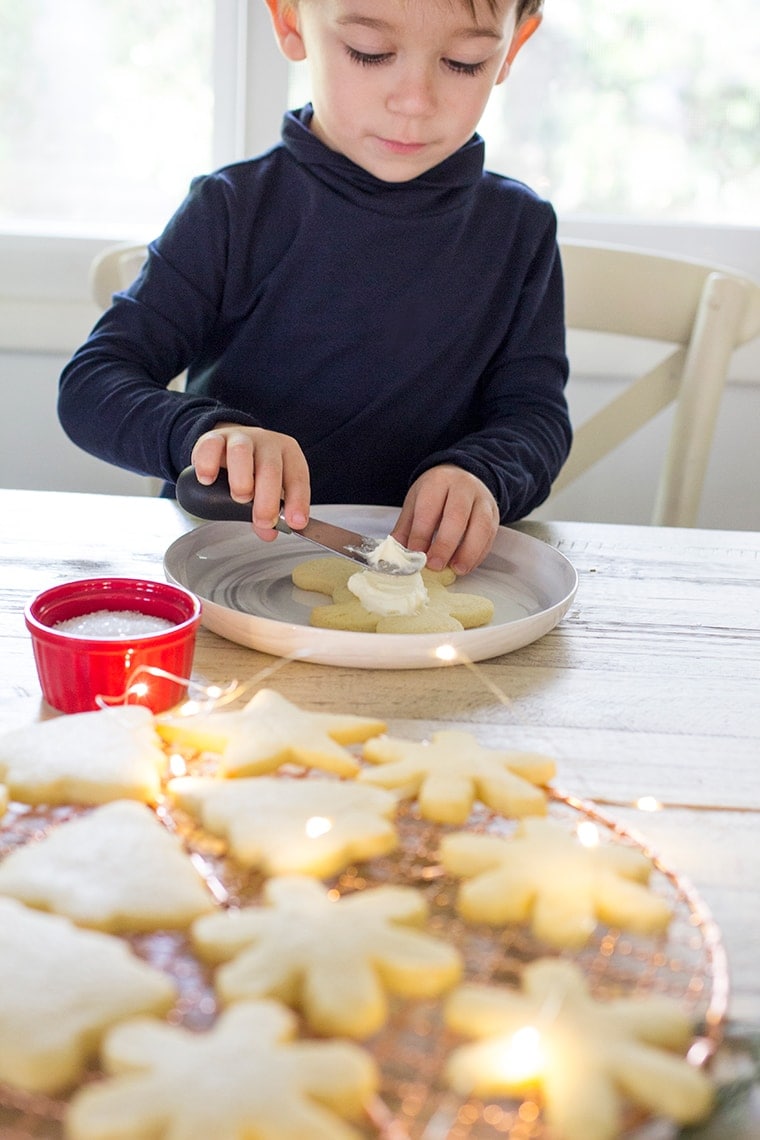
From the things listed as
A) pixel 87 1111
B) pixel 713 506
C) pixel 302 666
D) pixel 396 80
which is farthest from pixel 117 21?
pixel 87 1111

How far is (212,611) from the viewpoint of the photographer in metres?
0.83

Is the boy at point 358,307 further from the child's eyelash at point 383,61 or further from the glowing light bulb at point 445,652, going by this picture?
the glowing light bulb at point 445,652

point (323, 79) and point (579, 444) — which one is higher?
point (323, 79)

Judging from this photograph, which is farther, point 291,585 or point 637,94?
point 637,94

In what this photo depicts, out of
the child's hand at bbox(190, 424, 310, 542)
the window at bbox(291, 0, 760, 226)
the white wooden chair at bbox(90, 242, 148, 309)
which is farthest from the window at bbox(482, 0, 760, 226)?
the child's hand at bbox(190, 424, 310, 542)

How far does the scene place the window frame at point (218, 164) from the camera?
1964mm

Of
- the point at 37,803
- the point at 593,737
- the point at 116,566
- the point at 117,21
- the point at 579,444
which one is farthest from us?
the point at 117,21

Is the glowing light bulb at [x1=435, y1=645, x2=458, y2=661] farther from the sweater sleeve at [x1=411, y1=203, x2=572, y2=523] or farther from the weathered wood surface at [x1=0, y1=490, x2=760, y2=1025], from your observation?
the sweater sleeve at [x1=411, y1=203, x2=572, y2=523]

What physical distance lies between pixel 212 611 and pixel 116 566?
0.58ft

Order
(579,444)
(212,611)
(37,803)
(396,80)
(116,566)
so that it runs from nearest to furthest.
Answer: (37,803) → (212,611) → (116,566) → (396,80) → (579,444)

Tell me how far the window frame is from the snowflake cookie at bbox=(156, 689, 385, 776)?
4.95 feet

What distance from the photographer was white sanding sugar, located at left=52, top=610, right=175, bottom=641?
0.75 m

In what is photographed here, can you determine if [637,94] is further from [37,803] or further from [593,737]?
[37,803]

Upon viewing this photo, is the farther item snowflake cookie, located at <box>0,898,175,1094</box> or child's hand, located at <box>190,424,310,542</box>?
child's hand, located at <box>190,424,310,542</box>
